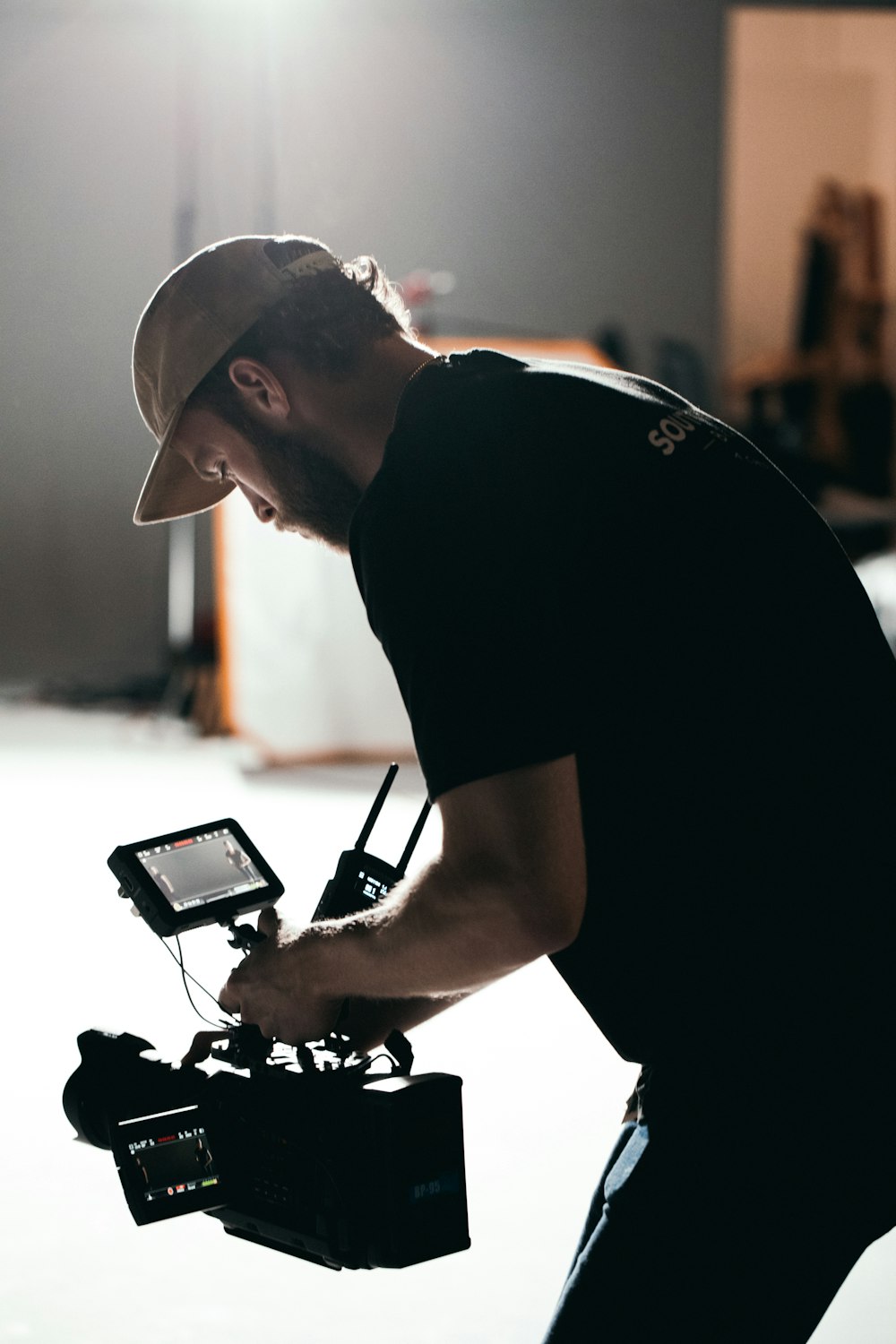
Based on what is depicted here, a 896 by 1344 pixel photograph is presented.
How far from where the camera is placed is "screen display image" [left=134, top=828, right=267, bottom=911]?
48.8 inches

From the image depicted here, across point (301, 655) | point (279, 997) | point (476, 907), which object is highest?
point (476, 907)

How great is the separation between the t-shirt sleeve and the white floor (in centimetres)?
40

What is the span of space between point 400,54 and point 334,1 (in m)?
0.40

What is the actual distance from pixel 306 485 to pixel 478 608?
274 mm

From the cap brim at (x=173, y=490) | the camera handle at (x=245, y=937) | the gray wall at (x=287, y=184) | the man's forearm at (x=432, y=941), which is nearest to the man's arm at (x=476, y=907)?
the man's forearm at (x=432, y=941)

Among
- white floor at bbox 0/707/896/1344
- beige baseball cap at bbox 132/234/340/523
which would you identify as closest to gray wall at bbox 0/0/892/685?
white floor at bbox 0/707/896/1344

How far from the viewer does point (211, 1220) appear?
239 centimetres

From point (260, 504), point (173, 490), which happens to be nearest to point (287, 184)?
point (173, 490)

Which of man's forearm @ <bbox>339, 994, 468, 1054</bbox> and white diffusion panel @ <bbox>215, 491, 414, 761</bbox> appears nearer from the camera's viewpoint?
man's forearm @ <bbox>339, 994, 468, 1054</bbox>

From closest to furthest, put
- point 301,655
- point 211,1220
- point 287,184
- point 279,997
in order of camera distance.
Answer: point 279,997 < point 211,1220 < point 301,655 < point 287,184

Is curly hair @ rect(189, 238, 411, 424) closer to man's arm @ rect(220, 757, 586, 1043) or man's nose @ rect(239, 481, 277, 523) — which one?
man's nose @ rect(239, 481, 277, 523)

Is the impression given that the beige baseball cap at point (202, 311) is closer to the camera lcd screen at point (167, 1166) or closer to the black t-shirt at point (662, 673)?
the black t-shirt at point (662, 673)

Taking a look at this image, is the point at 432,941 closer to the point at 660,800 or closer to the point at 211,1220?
the point at 660,800

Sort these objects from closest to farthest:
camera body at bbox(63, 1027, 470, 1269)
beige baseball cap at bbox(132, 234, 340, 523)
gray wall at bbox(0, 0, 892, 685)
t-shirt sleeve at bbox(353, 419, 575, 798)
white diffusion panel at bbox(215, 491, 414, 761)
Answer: t-shirt sleeve at bbox(353, 419, 575, 798), camera body at bbox(63, 1027, 470, 1269), beige baseball cap at bbox(132, 234, 340, 523), white diffusion panel at bbox(215, 491, 414, 761), gray wall at bbox(0, 0, 892, 685)
